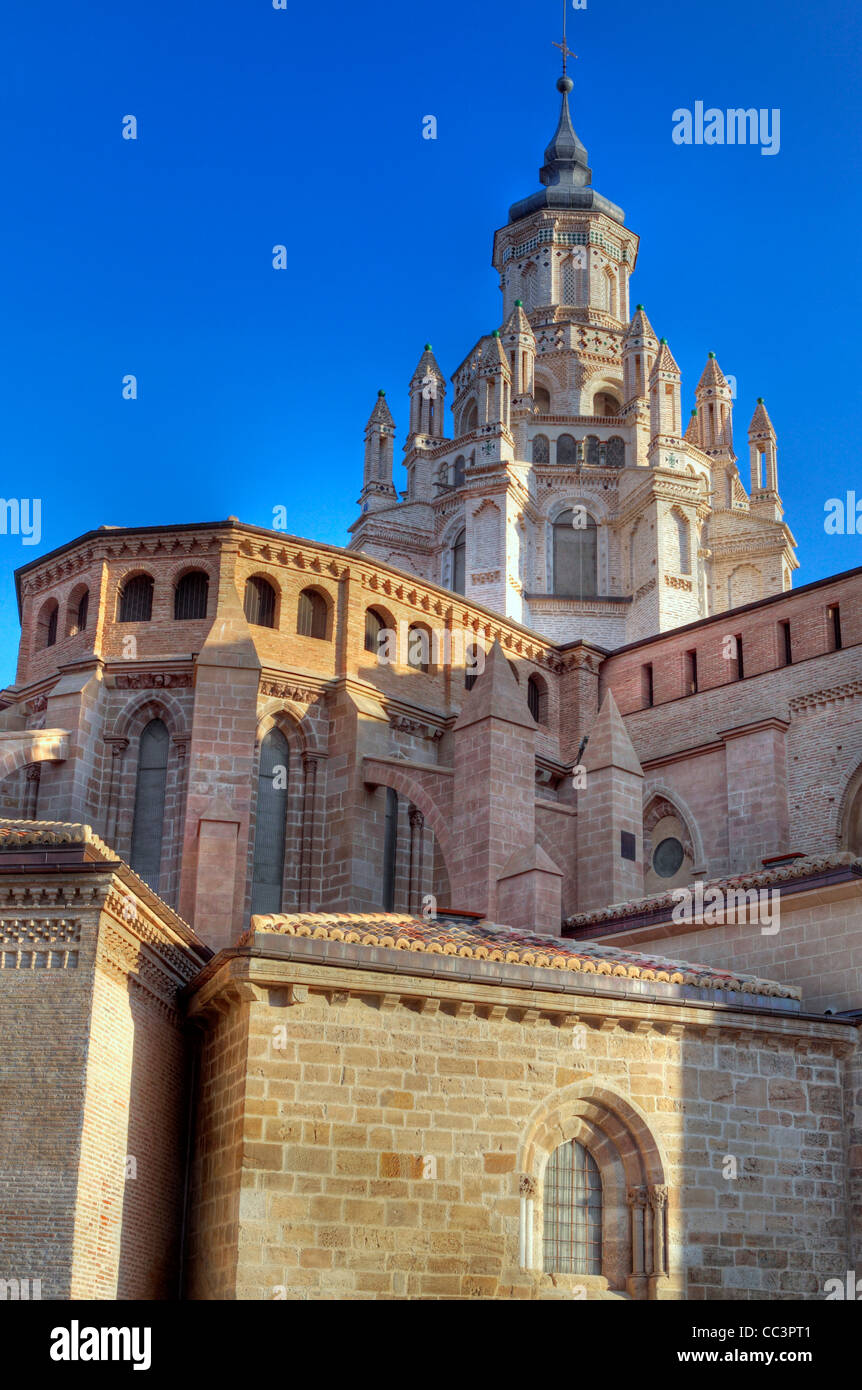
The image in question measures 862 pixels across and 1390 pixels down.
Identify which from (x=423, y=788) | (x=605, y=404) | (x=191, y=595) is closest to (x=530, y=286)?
(x=605, y=404)

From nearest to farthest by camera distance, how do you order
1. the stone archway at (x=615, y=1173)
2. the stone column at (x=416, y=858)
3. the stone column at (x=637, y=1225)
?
the stone archway at (x=615, y=1173)
the stone column at (x=637, y=1225)
the stone column at (x=416, y=858)

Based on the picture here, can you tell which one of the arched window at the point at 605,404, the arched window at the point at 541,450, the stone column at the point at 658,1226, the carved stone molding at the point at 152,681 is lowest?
the stone column at the point at 658,1226

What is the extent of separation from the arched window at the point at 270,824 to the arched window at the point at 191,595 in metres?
2.64

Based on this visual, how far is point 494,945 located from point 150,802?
11.5 metres

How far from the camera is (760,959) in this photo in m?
21.5

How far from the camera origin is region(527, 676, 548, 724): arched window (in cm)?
3300

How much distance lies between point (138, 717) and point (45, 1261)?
14572 mm

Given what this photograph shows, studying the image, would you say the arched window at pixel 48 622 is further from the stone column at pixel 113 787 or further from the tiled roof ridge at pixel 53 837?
the tiled roof ridge at pixel 53 837

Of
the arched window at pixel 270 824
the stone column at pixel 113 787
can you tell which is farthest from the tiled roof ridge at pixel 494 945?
the stone column at pixel 113 787

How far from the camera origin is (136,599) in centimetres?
2902

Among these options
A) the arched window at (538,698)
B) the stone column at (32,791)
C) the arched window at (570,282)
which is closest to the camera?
the stone column at (32,791)

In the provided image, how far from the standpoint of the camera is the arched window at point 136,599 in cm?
2884
